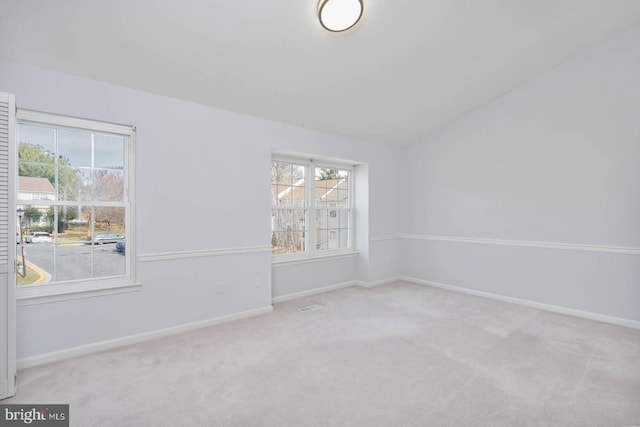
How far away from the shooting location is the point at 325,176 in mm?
4988

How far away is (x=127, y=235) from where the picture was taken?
2990mm

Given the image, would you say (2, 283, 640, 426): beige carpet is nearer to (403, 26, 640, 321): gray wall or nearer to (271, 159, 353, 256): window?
(403, 26, 640, 321): gray wall

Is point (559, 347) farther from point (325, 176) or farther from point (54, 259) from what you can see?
point (54, 259)

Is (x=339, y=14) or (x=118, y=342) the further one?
(x=118, y=342)

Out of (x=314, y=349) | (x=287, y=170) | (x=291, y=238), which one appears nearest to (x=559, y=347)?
(x=314, y=349)

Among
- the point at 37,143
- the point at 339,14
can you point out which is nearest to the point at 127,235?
the point at 37,143

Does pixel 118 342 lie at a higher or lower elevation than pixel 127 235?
lower

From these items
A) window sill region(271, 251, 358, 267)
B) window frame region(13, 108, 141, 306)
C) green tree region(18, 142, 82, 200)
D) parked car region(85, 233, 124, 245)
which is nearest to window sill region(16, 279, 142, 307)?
window frame region(13, 108, 141, 306)

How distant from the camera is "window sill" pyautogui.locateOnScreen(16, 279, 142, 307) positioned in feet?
8.27

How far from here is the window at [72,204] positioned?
258 cm

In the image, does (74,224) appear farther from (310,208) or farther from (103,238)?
(310,208)

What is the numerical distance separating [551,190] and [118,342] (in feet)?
16.6

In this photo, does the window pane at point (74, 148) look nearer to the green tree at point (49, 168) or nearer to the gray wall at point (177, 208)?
the green tree at point (49, 168)

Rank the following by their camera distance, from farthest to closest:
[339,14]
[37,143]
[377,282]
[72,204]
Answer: [377,282] < [72,204] < [37,143] < [339,14]
